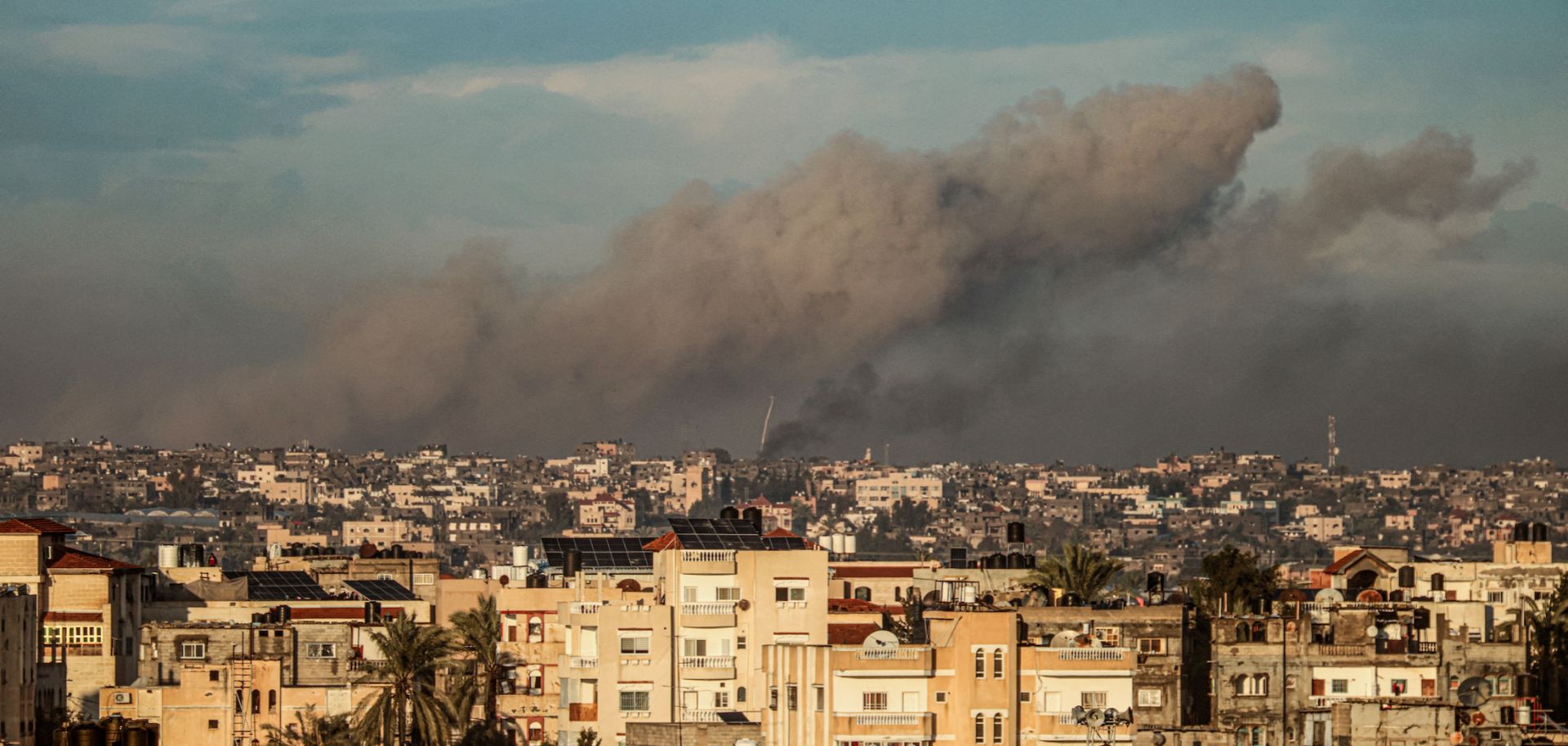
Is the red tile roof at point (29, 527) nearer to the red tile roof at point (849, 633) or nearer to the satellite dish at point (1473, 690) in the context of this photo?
the red tile roof at point (849, 633)

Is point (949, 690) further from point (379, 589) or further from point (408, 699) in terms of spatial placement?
point (379, 589)

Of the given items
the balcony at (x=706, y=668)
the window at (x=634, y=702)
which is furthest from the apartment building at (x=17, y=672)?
the balcony at (x=706, y=668)

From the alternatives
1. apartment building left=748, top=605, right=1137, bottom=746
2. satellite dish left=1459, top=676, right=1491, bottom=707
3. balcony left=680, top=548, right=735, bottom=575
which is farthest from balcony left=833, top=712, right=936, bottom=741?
satellite dish left=1459, top=676, right=1491, bottom=707

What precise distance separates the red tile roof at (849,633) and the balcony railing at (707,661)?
6.86 feet

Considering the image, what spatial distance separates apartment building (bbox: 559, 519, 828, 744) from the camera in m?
60.6

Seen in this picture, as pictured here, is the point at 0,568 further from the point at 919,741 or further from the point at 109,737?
the point at 109,737

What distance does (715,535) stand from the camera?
64.1 metres

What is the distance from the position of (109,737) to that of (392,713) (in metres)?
22.1

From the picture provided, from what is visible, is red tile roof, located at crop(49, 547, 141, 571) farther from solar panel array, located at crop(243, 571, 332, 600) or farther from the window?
the window

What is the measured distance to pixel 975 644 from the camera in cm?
5416

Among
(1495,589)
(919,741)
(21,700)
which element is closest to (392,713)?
(21,700)

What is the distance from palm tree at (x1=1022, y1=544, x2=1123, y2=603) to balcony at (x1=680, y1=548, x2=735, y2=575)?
18485mm

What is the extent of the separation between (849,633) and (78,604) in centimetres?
2190

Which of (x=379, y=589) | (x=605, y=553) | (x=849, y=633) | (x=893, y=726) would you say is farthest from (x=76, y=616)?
(x=893, y=726)
